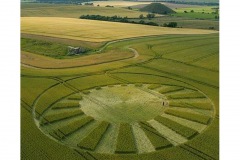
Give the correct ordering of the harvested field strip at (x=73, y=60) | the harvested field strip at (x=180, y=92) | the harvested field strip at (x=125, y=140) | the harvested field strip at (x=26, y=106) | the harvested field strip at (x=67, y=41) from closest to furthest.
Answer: the harvested field strip at (x=125, y=140) < the harvested field strip at (x=26, y=106) < the harvested field strip at (x=180, y=92) < the harvested field strip at (x=73, y=60) < the harvested field strip at (x=67, y=41)

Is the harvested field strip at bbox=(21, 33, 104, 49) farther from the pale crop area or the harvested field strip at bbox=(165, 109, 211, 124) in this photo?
the harvested field strip at bbox=(165, 109, 211, 124)

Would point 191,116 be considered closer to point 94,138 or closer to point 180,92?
point 180,92

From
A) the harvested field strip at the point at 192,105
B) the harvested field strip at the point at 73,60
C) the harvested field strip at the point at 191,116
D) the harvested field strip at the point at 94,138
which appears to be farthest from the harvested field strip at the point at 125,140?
the harvested field strip at the point at 73,60

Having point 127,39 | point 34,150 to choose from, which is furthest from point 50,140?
point 127,39

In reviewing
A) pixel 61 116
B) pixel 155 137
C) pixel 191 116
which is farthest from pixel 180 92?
pixel 61 116

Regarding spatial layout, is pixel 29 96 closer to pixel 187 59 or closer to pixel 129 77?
pixel 129 77

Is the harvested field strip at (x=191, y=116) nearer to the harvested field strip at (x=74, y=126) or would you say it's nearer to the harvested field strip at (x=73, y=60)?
the harvested field strip at (x=74, y=126)
